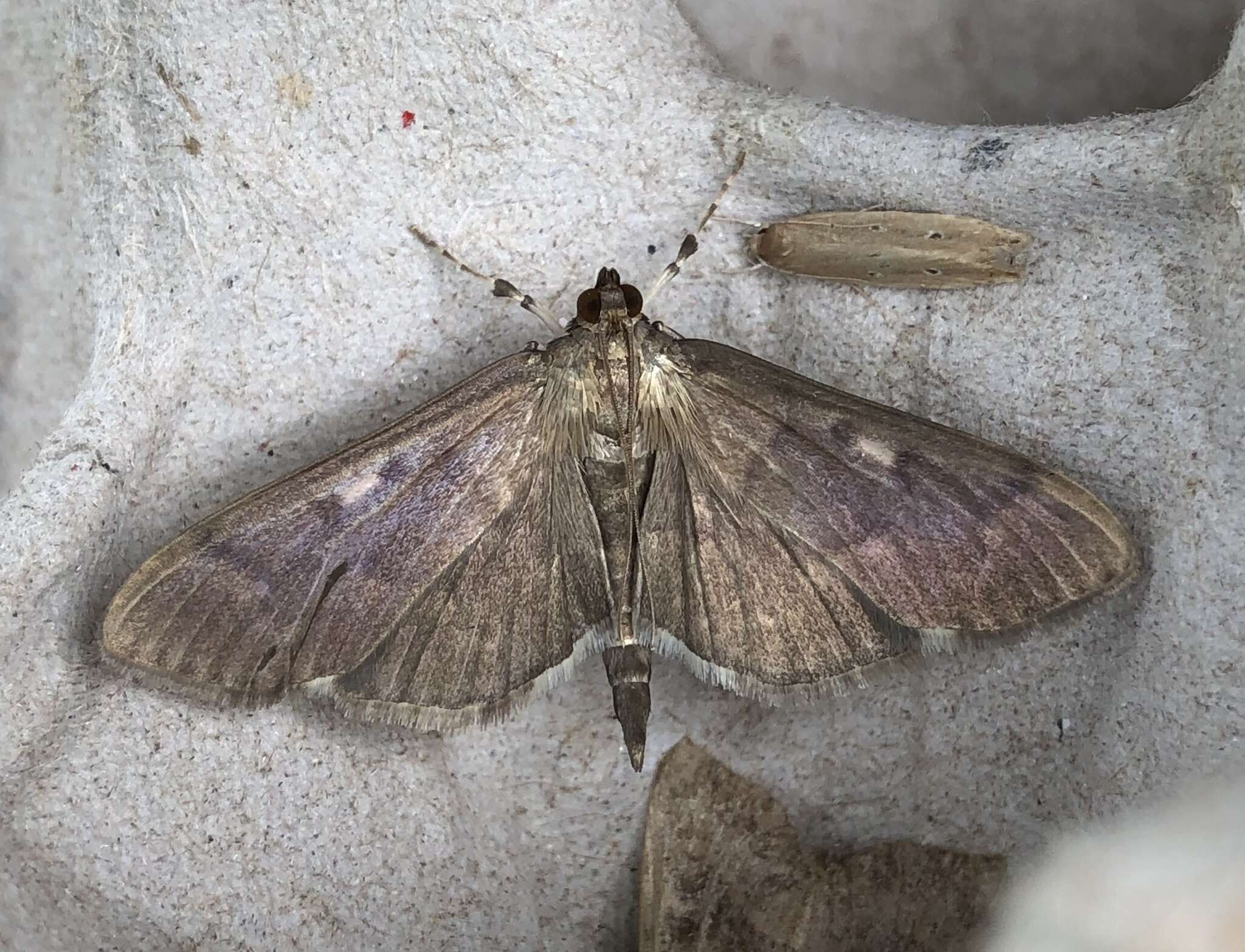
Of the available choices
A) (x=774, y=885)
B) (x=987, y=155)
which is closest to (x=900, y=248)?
(x=987, y=155)

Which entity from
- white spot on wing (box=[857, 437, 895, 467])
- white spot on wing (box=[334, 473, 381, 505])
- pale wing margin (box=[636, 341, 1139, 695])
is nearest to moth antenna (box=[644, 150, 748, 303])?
pale wing margin (box=[636, 341, 1139, 695])

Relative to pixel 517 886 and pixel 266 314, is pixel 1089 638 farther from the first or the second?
pixel 266 314

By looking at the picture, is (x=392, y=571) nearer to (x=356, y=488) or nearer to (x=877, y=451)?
(x=356, y=488)

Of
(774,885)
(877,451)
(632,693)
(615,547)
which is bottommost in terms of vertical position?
(774,885)

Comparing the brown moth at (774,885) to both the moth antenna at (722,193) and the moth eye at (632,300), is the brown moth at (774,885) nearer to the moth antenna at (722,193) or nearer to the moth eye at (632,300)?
the moth eye at (632,300)

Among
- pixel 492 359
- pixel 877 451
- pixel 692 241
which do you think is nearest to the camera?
pixel 877 451

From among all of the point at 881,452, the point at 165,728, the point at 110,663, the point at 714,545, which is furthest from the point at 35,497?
the point at 881,452

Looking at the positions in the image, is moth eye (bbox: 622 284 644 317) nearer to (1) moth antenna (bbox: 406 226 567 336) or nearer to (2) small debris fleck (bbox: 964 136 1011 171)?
(1) moth antenna (bbox: 406 226 567 336)
